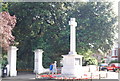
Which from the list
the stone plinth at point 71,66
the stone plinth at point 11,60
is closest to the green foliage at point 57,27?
the stone plinth at point 11,60

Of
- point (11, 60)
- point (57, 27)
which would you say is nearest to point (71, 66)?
point (11, 60)

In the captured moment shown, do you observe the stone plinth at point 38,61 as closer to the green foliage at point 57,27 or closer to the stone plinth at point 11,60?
the green foliage at point 57,27

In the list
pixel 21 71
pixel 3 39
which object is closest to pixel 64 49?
pixel 21 71

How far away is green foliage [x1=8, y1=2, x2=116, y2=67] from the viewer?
93.6 feet

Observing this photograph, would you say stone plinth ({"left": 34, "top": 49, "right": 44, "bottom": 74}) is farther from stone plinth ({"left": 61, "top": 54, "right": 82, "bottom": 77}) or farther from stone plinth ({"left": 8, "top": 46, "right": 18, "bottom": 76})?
stone plinth ({"left": 61, "top": 54, "right": 82, "bottom": 77})

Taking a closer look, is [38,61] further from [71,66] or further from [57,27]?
[57,27]

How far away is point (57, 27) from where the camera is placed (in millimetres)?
29656

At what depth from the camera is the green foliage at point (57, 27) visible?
93.6 ft

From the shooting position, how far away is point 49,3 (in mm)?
28922

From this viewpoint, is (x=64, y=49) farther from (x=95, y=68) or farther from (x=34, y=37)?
(x=95, y=68)

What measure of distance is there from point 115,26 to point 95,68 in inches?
304

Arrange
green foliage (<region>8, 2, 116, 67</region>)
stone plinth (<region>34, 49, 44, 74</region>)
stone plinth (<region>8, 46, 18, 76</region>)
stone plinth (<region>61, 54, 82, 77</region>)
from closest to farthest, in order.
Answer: stone plinth (<region>61, 54, 82, 77</region>) → stone plinth (<region>8, 46, 18, 76</region>) → stone plinth (<region>34, 49, 44, 74</region>) → green foliage (<region>8, 2, 116, 67</region>)

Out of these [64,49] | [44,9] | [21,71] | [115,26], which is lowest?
[21,71]

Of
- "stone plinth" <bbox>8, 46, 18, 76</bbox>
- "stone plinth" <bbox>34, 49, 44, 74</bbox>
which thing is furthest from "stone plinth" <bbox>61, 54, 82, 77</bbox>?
"stone plinth" <bbox>8, 46, 18, 76</bbox>
